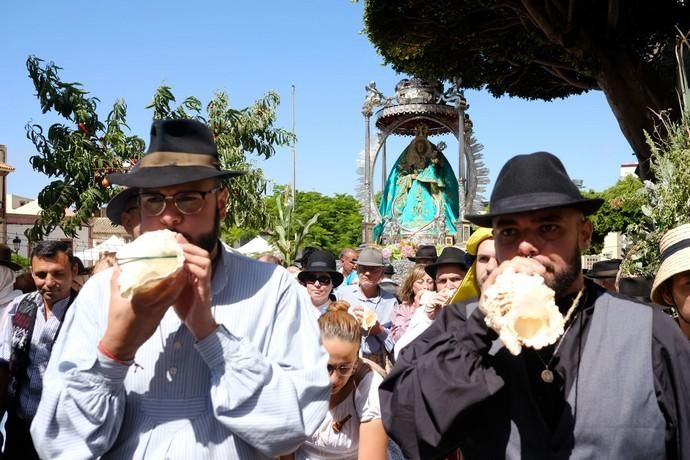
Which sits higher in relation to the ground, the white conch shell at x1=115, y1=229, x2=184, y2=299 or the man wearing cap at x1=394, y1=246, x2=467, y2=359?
the white conch shell at x1=115, y1=229, x2=184, y2=299

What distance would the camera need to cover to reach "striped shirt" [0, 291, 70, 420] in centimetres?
424

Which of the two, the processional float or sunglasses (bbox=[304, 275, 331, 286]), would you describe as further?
the processional float

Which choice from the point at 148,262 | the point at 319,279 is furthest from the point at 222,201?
the point at 319,279

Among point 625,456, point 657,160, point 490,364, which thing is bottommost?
point 625,456

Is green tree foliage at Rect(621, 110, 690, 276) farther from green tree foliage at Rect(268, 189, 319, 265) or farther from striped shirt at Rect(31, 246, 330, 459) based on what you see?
green tree foliage at Rect(268, 189, 319, 265)

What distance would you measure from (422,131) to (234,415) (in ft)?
72.2

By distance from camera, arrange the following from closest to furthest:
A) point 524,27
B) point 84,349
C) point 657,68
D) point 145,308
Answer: point 145,308
point 84,349
point 657,68
point 524,27

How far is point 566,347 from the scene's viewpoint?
211cm

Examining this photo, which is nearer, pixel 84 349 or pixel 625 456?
pixel 625 456

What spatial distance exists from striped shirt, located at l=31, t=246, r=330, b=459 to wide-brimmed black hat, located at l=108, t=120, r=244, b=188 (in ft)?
1.12

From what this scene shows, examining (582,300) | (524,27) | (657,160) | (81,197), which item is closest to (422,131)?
(524,27)

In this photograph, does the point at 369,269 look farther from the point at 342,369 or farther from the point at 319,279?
the point at 342,369

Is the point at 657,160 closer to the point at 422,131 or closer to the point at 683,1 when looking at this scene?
the point at 683,1

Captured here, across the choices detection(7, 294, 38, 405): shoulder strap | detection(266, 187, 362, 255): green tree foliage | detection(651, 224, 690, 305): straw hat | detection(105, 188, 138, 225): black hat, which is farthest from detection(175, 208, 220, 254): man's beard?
detection(266, 187, 362, 255): green tree foliage
